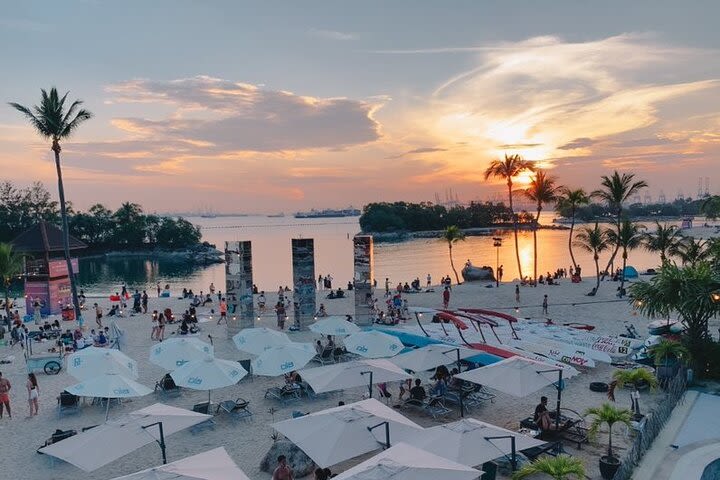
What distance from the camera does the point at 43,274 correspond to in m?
33.1

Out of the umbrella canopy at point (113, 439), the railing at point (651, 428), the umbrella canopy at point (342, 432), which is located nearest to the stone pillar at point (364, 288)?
the railing at point (651, 428)

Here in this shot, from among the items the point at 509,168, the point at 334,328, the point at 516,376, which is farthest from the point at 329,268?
the point at 516,376

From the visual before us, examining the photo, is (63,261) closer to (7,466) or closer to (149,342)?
(149,342)

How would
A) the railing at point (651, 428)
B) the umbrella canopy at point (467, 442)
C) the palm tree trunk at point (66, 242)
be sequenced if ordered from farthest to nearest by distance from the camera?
the palm tree trunk at point (66, 242)
the railing at point (651, 428)
the umbrella canopy at point (467, 442)

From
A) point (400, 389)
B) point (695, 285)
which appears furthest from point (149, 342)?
point (695, 285)

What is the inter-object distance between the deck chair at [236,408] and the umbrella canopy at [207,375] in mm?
978

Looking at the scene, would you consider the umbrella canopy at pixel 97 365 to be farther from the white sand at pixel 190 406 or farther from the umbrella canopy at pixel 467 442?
the umbrella canopy at pixel 467 442

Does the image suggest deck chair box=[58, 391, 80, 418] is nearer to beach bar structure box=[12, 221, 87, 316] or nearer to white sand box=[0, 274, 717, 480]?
white sand box=[0, 274, 717, 480]

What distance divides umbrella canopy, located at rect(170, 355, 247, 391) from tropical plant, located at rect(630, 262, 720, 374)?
14153 mm

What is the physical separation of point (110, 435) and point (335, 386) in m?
5.60

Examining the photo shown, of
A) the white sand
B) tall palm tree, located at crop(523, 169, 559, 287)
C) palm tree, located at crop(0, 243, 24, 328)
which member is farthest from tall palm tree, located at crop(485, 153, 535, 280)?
palm tree, located at crop(0, 243, 24, 328)

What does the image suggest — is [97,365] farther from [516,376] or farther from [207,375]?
[516,376]

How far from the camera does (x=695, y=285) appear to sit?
56.6ft

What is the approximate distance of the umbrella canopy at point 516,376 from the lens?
13.0 meters
